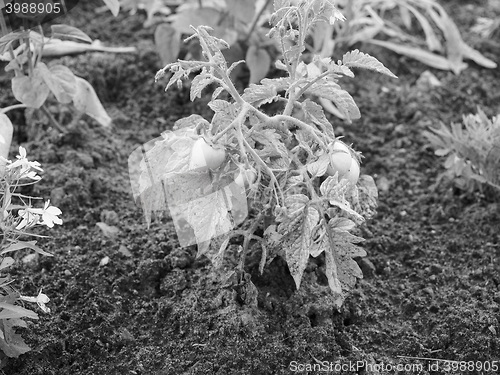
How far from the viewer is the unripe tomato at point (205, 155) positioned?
55.3 inches

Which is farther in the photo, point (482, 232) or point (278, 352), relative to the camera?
point (482, 232)

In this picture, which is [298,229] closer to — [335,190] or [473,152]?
[335,190]

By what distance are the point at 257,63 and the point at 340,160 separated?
1.09 meters

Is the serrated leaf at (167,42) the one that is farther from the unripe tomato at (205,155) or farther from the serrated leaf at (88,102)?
the unripe tomato at (205,155)

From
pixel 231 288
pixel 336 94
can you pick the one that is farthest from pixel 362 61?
pixel 231 288

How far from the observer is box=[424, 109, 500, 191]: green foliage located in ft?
6.70

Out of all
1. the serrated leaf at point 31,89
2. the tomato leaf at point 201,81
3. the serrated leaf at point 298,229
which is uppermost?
the tomato leaf at point 201,81

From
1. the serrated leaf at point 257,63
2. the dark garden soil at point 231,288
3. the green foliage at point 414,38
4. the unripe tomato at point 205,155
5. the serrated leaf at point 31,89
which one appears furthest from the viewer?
the green foliage at point 414,38

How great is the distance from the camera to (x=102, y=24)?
296 cm

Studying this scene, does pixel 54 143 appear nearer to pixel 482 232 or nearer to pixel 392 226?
pixel 392 226

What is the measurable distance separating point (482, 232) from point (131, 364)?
3.47 ft

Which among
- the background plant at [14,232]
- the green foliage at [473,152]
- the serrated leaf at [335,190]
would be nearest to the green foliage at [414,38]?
the green foliage at [473,152]

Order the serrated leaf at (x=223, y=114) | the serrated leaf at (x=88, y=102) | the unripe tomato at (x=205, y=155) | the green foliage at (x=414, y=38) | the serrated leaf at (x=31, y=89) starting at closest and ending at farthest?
the unripe tomato at (x=205, y=155)
the serrated leaf at (x=223, y=114)
the serrated leaf at (x=31, y=89)
the serrated leaf at (x=88, y=102)
the green foliage at (x=414, y=38)

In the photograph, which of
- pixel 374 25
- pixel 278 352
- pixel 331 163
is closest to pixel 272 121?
pixel 331 163
